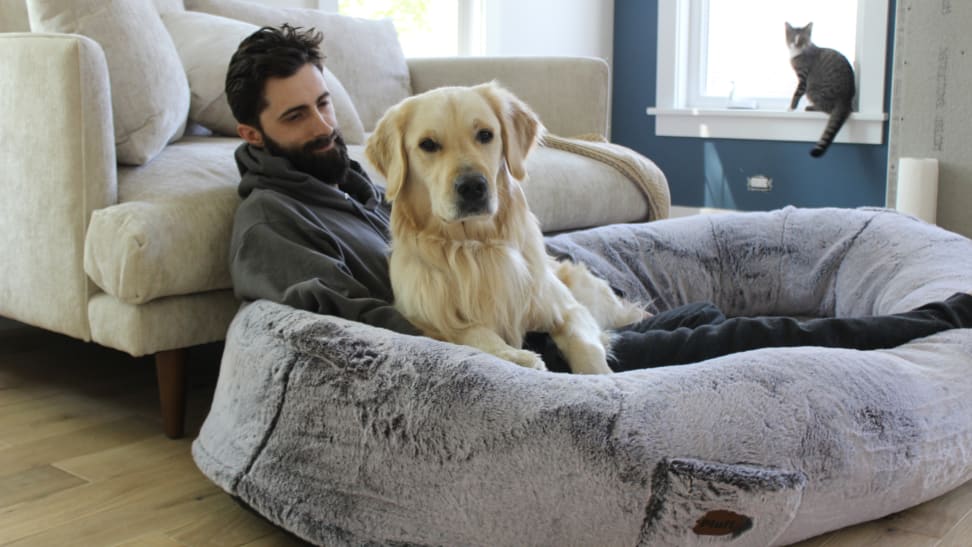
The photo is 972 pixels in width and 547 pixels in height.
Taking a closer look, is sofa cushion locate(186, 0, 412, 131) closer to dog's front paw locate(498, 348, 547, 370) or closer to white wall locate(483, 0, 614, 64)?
white wall locate(483, 0, 614, 64)

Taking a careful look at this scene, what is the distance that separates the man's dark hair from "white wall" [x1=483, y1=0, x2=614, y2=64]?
2.96 meters

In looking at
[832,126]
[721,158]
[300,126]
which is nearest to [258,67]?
[300,126]

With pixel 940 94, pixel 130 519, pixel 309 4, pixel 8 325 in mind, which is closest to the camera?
pixel 130 519

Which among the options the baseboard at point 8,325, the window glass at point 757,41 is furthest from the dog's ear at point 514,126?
the window glass at point 757,41

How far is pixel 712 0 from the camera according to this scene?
557 cm

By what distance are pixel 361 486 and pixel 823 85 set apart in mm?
3959

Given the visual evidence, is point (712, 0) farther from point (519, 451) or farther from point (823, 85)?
point (519, 451)

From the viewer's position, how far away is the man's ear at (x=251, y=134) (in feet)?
7.50

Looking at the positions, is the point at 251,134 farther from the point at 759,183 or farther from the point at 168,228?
the point at 759,183

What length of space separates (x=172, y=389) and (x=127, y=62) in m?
0.79

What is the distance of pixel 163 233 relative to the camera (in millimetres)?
2168

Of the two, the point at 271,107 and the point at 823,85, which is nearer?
the point at 271,107

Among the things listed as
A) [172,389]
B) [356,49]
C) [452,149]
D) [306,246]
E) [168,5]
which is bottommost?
[172,389]

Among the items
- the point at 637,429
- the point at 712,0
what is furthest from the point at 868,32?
the point at 637,429
